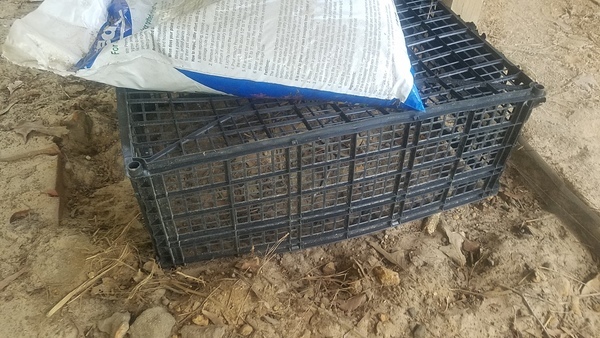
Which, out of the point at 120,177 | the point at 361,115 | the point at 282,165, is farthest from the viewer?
the point at 120,177

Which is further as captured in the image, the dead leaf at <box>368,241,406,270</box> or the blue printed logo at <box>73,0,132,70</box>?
the dead leaf at <box>368,241,406,270</box>

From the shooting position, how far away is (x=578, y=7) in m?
2.20

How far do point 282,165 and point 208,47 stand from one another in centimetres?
38

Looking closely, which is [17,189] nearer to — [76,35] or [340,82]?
[76,35]

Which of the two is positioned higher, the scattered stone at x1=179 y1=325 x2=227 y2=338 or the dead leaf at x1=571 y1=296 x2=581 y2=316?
the scattered stone at x1=179 y1=325 x2=227 y2=338

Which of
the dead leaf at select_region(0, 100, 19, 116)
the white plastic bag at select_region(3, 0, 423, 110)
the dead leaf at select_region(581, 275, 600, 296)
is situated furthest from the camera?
the dead leaf at select_region(0, 100, 19, 116)

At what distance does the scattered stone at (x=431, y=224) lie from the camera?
55.6 inches

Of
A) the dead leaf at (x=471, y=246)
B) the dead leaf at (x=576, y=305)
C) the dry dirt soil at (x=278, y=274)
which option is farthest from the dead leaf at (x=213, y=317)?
the dead leaf at (x=576, y=305)

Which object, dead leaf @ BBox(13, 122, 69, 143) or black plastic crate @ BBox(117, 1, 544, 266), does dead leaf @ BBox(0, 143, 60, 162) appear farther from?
black plastic crate @ BBox(117, 1, 544, 266)

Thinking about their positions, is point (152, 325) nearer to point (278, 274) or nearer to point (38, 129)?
point (278, 274)

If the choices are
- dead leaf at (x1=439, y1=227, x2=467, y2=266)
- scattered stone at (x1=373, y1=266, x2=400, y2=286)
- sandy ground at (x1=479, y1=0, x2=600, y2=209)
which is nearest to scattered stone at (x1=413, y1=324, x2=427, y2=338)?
scattered stone at (x1=373, y1=266, x2=400, y2=286)

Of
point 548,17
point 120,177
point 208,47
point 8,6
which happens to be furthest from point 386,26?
point 8,6

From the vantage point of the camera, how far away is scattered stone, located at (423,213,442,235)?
4.64 feet

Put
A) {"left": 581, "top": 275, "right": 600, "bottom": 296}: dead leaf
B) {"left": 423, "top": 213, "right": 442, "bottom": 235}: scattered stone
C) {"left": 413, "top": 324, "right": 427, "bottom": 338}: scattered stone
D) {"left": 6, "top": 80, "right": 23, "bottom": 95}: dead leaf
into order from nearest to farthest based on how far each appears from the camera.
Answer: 1. {"left": 413, "top": 324, "right": 427, "bottom": 338}: scattered stone
2. {"left": 581, "top": 275, "right": 600, "bottom": 296}: dead leaf
3. {"left": 423, "top": 213, "right": 442, "bottom": 235}: scattered stone
4. {"left": 6, "top": 80, "right": 23, "bottom": 95}: dead leaf
